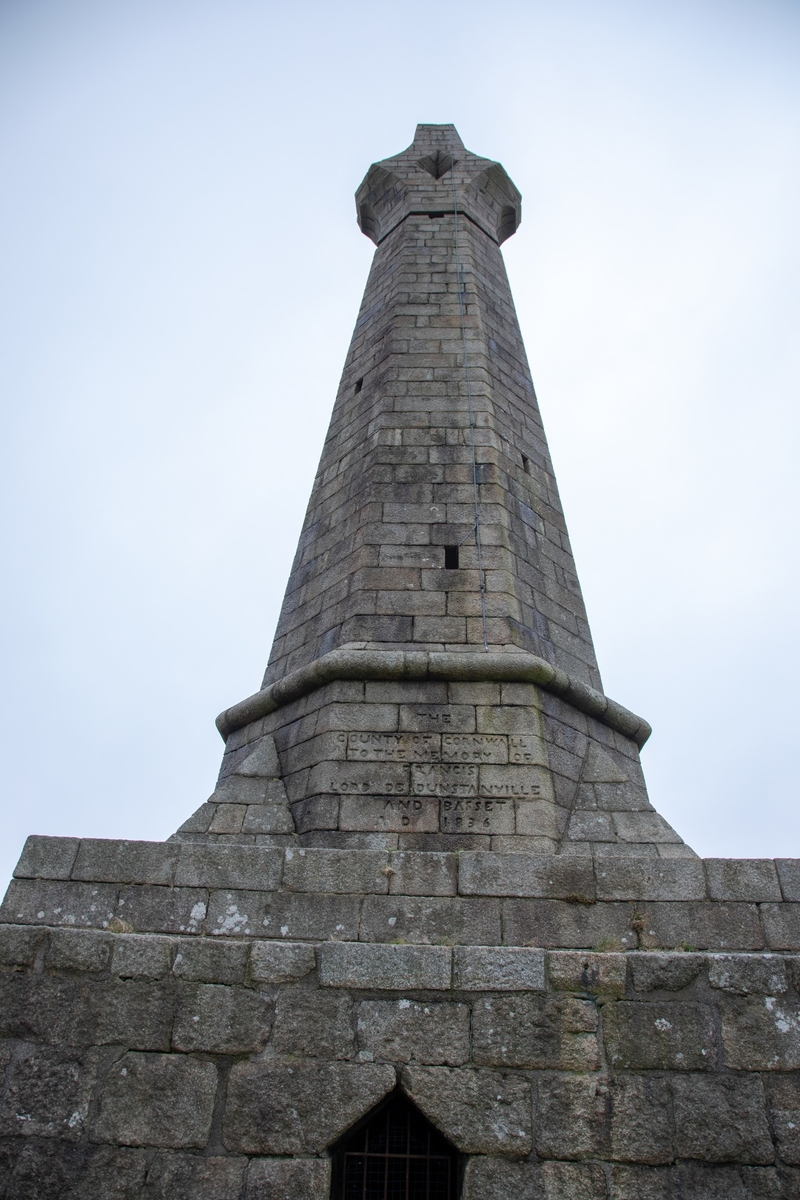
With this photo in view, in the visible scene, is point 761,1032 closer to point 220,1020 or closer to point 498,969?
point 498,969

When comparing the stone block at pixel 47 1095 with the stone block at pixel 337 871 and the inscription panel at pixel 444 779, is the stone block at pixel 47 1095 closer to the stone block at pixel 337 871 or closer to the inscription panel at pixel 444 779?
the stone block at pixel 337 871

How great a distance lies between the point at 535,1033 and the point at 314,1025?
0.99 m

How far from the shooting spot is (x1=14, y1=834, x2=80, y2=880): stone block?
454 cm

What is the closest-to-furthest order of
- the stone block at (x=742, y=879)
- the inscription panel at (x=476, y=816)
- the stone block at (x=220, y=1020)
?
the stone block at (x=220, y=1020), the stone block at (x=742, y=879), the inscription panel at (x=476, y=816)

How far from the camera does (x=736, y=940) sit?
13.8 feet

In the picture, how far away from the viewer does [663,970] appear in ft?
13.1

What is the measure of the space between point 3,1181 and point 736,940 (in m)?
3.43

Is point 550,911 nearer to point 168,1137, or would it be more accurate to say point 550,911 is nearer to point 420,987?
point 420,987

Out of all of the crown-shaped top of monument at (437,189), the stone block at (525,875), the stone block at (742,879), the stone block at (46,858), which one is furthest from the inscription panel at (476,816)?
the crown-shaped top of monument at (437,189)

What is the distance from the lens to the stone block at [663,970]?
13.1 feet

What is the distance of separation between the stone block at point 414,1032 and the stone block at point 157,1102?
2.35 ft

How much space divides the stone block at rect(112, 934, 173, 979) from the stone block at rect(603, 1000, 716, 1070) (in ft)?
6.68

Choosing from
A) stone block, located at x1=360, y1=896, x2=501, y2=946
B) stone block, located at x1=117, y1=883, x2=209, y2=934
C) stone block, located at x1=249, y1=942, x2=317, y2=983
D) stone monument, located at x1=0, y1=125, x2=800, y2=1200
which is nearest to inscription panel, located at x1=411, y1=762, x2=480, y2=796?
stone monument, located at x1=0, y1=125, x2=800, y2=1200

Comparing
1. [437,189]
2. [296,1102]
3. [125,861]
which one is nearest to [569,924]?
[296,1102]
